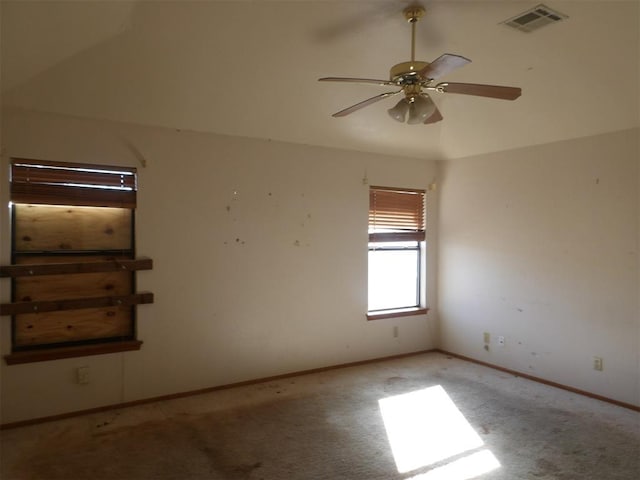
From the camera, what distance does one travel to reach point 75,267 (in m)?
3.43

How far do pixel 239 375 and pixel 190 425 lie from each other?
2.94 feet

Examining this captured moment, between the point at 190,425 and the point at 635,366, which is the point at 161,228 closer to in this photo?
the point at 190,425

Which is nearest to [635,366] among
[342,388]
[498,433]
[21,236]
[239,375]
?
[498,433]

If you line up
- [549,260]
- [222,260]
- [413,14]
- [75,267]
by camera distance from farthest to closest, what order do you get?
[549,260] → [222,260] → [75,267] → [413,14]

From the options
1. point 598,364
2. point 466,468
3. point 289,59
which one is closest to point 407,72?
point 289,59

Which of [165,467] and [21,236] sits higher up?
[21,236]

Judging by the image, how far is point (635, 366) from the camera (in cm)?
373

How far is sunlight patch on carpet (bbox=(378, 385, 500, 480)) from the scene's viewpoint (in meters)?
2.80

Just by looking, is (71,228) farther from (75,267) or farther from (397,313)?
(397,313)

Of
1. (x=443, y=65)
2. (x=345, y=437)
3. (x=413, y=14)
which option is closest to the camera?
(x=443, y=65)

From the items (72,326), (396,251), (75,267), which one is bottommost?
(72,326)

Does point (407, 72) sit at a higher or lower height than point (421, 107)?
higher

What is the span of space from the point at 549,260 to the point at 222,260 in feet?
10.4

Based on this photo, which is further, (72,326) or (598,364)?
(598,364)
